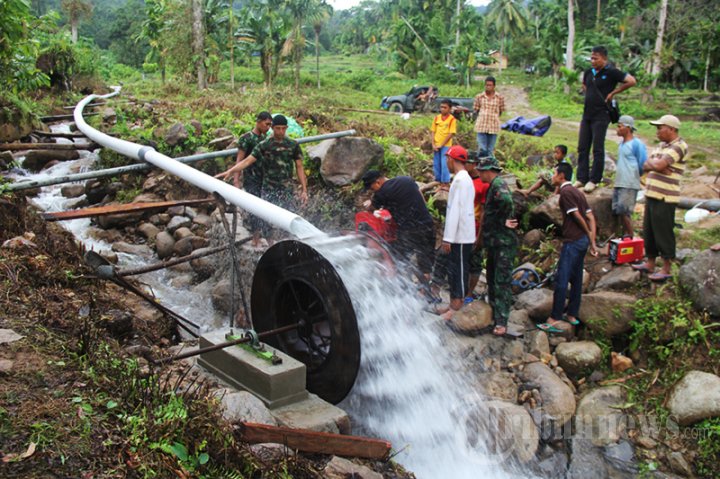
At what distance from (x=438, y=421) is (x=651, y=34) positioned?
124ft

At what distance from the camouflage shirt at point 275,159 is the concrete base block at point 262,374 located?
301cm

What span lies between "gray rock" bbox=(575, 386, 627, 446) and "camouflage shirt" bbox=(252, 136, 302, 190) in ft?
14.4

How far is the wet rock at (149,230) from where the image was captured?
979 cm

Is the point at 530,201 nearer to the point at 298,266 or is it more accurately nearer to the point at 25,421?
the point at 298,266

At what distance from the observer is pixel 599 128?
855 cm

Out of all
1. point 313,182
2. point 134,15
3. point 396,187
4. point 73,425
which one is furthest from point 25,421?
point 134,15

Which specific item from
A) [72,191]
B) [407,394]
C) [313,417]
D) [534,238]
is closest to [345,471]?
[313,417]

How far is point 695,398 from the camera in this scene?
5.94 meters

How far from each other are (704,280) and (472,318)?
8.66 ft

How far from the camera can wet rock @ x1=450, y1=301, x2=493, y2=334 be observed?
6.96 m

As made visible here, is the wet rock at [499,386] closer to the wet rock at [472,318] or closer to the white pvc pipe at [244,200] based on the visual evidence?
the wet rock at [472,318]

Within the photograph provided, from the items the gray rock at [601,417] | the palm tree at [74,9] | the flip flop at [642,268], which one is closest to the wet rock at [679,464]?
the gray rock at [601,417]

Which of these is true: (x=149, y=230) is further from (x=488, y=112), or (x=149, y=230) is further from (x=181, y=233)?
(x=488, y=112)

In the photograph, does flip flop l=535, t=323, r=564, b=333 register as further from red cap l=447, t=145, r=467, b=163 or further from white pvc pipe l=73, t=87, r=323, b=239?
white pvc pipe l=73, t=87, r=323, b=239
